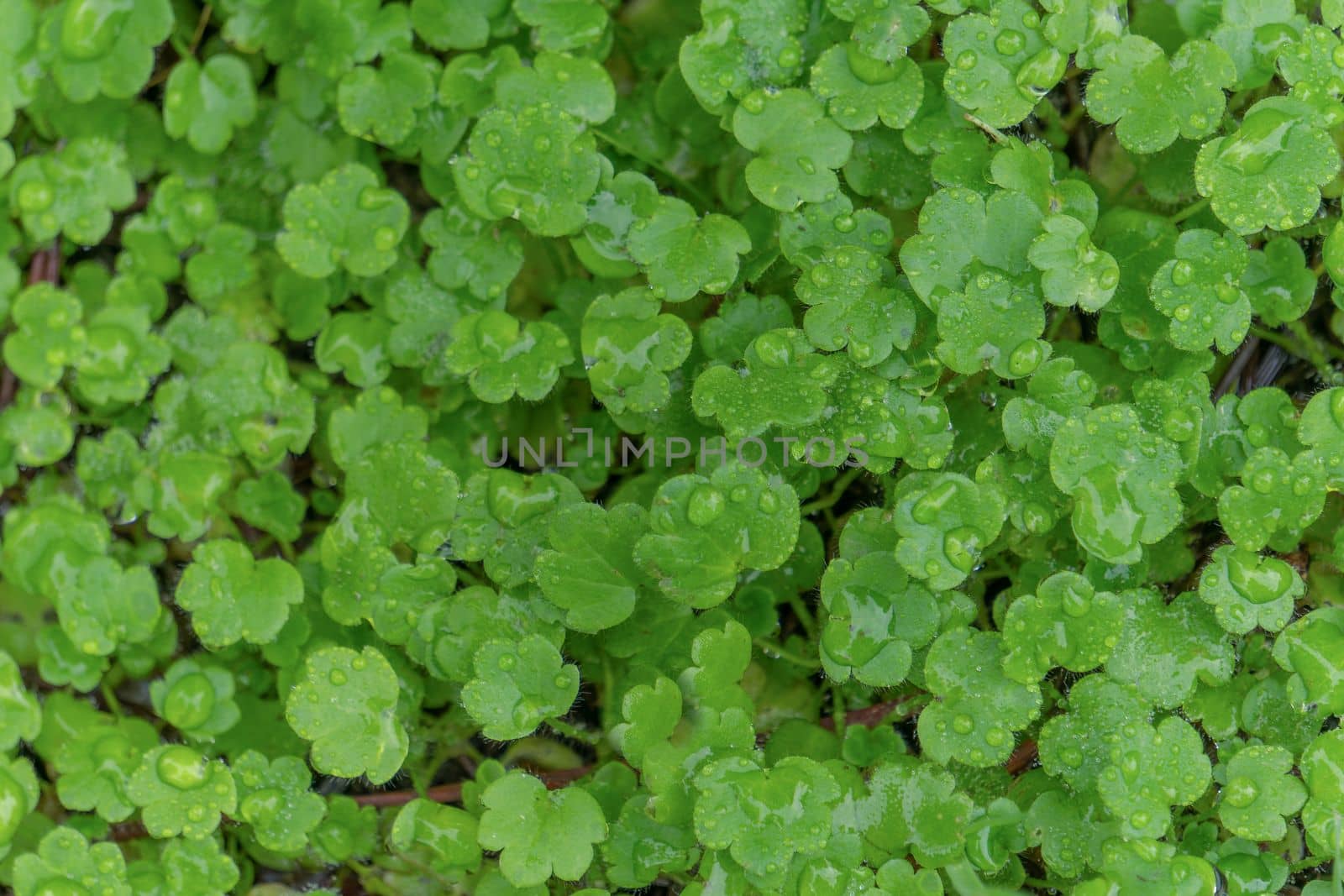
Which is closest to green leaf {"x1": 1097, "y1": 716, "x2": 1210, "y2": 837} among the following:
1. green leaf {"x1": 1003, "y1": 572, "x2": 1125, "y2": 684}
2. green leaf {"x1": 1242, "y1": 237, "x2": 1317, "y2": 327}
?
green leaf {"x1": 1003, "y1": 572, "x2": 1125, "y2": 684}

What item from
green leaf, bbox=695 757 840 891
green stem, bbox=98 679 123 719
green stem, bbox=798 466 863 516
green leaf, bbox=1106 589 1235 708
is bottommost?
green stem, bbox=98 679 123 719

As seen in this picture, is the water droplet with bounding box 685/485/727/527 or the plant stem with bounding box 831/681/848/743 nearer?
the water droplet with bounding box 685/485/727/527

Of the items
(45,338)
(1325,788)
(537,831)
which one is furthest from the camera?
(45,338)

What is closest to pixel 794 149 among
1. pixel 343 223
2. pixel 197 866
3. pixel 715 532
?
pixel 715 532

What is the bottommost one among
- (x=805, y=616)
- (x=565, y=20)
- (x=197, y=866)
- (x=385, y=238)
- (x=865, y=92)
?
(x=197, y=866)

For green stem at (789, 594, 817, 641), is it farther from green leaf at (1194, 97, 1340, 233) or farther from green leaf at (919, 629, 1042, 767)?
green leaf at (1194, 97, 1340, 233)

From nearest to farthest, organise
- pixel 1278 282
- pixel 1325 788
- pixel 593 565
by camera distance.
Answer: pixel 1325 788 < pixel 593 565 < pixel 1278 282

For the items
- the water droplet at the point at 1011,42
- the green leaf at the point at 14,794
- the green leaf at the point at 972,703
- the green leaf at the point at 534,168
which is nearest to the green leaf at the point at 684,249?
the green leaf at the point at 534,168

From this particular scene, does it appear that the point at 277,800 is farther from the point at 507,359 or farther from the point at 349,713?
the point at 507,359
